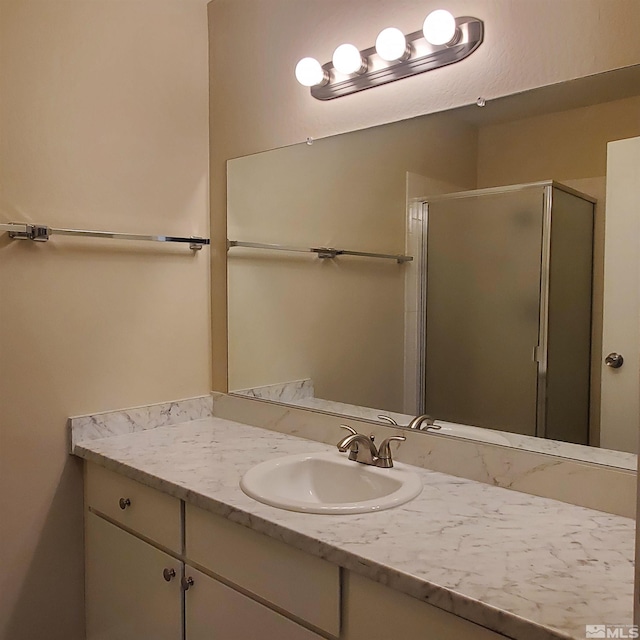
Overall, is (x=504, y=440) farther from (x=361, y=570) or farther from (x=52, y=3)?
(x=52, y=3)

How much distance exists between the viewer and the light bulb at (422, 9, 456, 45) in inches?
58.7

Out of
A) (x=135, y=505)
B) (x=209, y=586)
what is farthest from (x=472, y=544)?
(x=135, y=505)

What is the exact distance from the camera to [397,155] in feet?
5.55

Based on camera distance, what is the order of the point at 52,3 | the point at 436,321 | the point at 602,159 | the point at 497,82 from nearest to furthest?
the point at 602,159 → the point at 497,82 → the point at 436,321 → the point at 52,3

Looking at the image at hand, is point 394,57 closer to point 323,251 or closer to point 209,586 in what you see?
point 323,251

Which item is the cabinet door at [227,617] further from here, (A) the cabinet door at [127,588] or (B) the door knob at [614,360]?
(B) the door knob at [614,360]

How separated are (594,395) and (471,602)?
2.05ft

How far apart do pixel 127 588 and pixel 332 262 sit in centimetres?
113

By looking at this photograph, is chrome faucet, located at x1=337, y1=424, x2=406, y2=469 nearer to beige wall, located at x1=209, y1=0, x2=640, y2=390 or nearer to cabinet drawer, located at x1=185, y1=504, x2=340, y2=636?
cabinet drawer, located at x1=185, y1=504, x2=340, y2=636

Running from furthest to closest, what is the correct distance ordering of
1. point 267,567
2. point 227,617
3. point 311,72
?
point 311,72 < point 227,617 < point 267,567

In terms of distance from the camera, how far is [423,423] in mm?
1647

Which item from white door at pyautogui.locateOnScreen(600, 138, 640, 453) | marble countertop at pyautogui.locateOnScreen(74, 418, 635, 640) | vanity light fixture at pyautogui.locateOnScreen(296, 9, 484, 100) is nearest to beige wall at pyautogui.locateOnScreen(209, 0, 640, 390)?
vanity light fixture at pyautogui.locateOnScreen(296, 9, 484, 100)

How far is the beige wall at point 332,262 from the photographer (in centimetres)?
169

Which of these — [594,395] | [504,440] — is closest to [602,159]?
[594,395]
